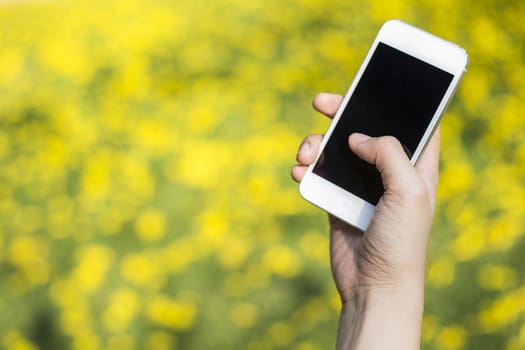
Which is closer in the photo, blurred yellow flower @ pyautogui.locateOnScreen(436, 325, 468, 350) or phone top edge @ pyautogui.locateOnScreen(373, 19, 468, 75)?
phone top edge @ pyautogui.locateOnScreen(373, 19, 468, 75)

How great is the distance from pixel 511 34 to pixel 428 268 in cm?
123

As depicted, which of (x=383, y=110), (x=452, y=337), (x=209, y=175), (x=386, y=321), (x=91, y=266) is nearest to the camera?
(x=386, y=321)

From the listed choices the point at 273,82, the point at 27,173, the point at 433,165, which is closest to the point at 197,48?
the point at 273,82

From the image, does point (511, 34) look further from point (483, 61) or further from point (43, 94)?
point (43, 94)

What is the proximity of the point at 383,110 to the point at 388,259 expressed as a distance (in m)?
0.46

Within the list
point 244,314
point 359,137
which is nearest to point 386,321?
point 359,137

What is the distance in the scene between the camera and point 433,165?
77.1 inches

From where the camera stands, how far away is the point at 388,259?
5.70ft

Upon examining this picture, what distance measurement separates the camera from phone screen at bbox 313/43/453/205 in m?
1.78

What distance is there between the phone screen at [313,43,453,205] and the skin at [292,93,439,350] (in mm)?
61

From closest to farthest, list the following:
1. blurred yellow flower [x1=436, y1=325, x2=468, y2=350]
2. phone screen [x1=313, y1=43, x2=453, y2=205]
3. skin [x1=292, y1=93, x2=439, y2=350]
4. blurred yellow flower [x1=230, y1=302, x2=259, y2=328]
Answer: skin [x1=292, y1=93, x2=439, y2=350], phone screen [x1=313, y1=43, x2=453, y2=205], blurred yellow flower [x1=436, y1=325, x2=468, y2=350], blurred yellow flower [x1=230, y1=302, x2=259, y2=328]

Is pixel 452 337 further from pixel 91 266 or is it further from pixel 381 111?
pixel 91 266

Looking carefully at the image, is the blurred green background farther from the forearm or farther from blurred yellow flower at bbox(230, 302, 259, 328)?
the forearm

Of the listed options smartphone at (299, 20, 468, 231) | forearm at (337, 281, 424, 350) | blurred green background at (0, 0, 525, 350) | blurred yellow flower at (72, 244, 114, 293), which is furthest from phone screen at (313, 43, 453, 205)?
blurred yellow flower at (72, 244, 114, 293)
